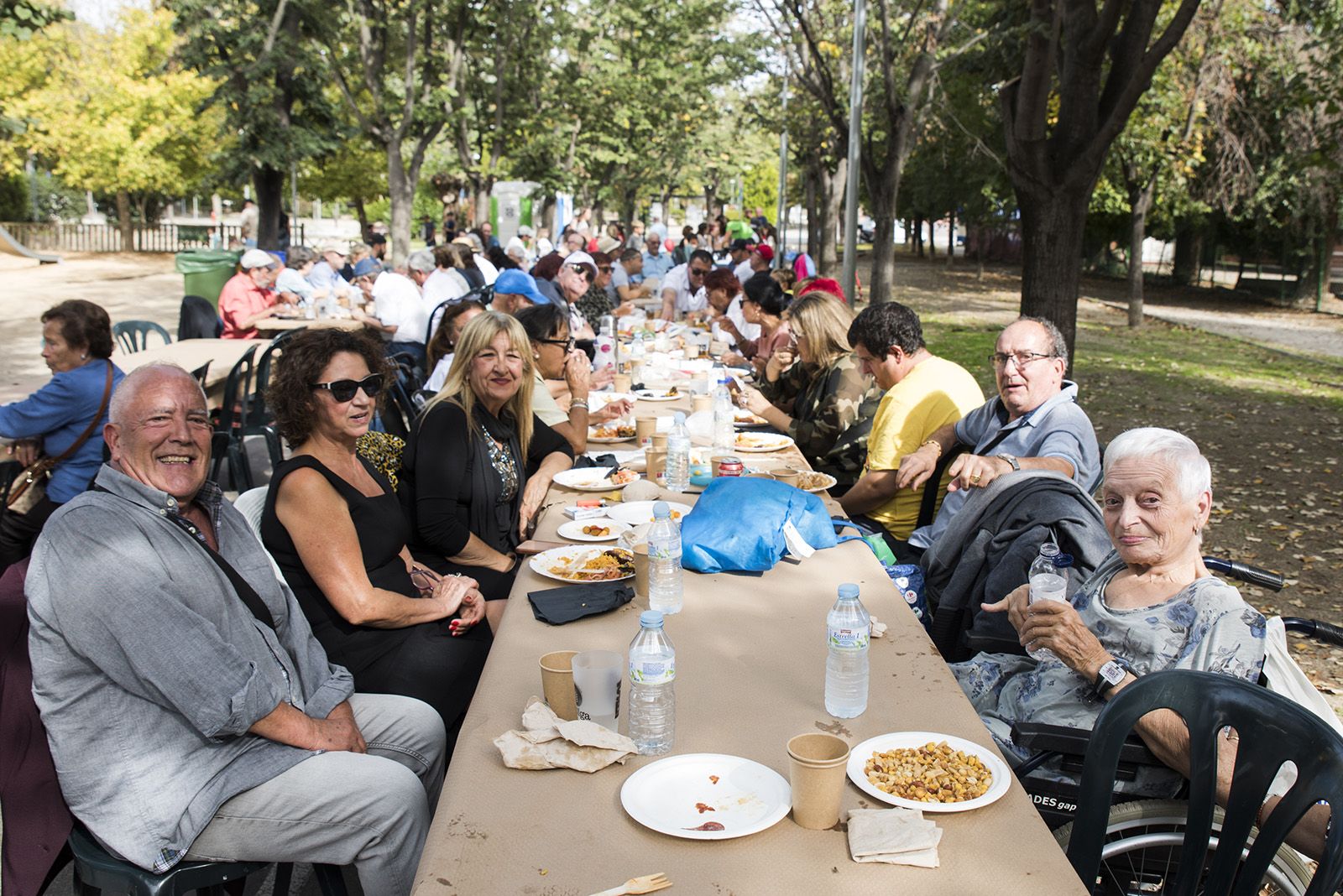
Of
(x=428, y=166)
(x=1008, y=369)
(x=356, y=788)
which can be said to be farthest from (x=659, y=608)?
(x=428, y=166)

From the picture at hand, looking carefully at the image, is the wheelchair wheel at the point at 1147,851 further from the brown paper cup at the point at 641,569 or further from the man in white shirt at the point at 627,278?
the man in white shirt at the point at 627,278

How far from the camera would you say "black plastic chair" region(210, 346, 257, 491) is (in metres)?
6.56

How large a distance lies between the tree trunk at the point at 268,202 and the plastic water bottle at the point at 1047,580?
22052 millimetres

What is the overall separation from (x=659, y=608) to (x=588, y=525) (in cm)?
98

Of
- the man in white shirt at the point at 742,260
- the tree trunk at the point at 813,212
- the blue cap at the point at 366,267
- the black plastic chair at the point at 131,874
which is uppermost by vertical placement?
the tree trunk at the point at 813,212

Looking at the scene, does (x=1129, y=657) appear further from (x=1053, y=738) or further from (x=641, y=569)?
(x=641, y=569)

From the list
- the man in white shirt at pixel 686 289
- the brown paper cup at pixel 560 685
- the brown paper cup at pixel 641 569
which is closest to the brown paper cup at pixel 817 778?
the brown paper cup at pixel 560 685

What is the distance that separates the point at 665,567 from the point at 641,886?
54.1 inches

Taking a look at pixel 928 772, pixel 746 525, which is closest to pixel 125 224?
pixel 746 525

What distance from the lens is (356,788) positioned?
8.62ft

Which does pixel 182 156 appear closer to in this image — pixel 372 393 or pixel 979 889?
pixel 372 393

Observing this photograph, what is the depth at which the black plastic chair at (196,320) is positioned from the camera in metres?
11.1

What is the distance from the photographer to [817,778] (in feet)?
6.44

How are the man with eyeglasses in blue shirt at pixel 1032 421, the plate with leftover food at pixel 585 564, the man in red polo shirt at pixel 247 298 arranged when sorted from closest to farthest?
the plate with leftover food at pixel 585 564 → the man with eyeglasses in blue shirt at pixel 1032 421 → the man in red polo shirt at pixel 247 298
